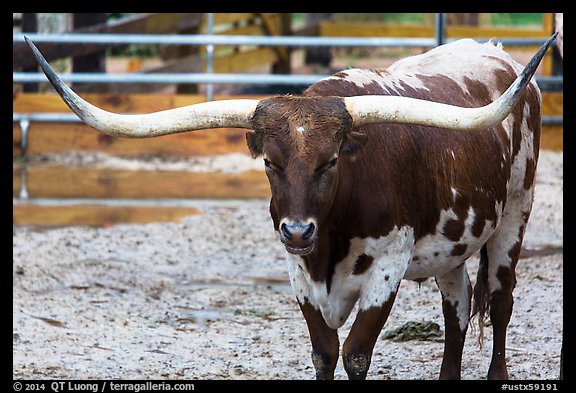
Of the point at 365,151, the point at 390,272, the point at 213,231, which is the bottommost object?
the point at 213,231

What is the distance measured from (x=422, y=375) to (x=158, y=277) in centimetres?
290

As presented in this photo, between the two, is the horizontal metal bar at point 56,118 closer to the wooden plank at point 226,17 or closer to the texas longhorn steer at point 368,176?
the wooden plank at point 226,17

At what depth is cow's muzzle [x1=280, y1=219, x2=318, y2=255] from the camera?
4.30m

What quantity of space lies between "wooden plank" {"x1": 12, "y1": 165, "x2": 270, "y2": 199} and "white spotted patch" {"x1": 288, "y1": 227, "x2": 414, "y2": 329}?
583cm

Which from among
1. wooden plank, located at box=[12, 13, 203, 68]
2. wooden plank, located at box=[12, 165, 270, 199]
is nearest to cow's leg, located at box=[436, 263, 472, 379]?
wooden plank, located at box=[12, 165, 270, 199]

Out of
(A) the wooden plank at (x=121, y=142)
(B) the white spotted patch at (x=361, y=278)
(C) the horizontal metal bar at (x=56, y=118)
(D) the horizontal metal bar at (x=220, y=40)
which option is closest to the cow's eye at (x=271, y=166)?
(B) the white spotted patch at (x=361, y=278)

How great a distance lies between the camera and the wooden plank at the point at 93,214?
964 centimetres

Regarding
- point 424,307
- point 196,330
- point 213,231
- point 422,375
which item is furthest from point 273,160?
point 213,231

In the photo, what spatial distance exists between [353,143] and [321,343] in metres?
1.03

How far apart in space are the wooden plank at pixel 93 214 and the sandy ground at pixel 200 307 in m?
0.23

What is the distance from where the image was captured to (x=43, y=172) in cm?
1156
